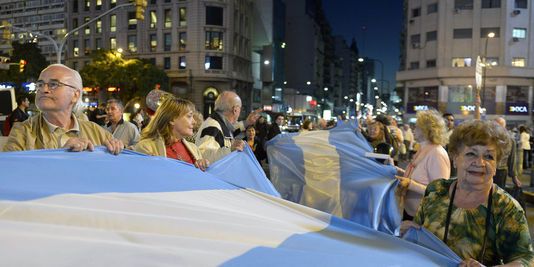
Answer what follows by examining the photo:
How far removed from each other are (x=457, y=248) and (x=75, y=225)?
209cm

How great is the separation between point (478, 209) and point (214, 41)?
64541mm

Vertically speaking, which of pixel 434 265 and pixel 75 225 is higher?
pixel 75 225

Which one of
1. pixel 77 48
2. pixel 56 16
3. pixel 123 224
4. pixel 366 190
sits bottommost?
pixel 366 190

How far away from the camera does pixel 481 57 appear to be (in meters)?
57.1

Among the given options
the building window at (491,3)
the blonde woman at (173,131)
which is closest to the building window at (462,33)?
→ the building window at (491,3)

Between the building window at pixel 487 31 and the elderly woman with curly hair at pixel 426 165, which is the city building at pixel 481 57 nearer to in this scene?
the building window at pixel 487 31

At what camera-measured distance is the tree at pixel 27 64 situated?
57.7 meters

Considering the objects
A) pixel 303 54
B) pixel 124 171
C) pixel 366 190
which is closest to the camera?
pixel 124 171

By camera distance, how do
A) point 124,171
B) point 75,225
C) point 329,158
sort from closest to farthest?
point 75,225
point 124,171
point 329,158

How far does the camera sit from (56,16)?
2950 inches

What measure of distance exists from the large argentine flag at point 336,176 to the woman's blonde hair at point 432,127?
58cm

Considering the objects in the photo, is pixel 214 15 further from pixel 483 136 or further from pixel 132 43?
pixel 483 136

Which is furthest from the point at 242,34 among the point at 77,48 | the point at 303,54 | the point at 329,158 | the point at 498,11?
the point at 329,158

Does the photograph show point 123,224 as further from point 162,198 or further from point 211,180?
point 211,180
